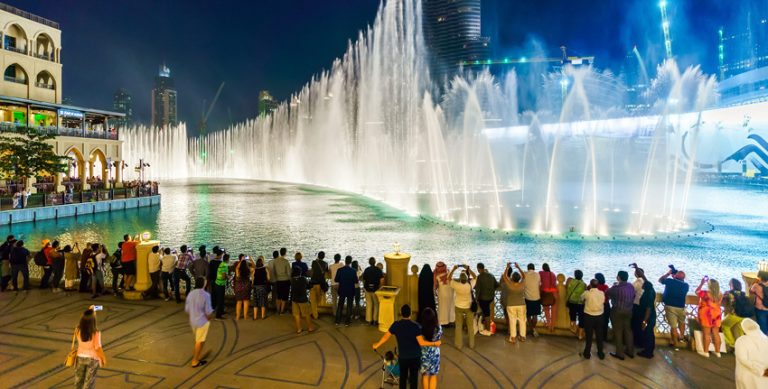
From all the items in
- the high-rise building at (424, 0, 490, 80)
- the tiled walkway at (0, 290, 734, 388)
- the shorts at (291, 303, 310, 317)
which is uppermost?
the high-rise building at (424, 0, 490, 80)

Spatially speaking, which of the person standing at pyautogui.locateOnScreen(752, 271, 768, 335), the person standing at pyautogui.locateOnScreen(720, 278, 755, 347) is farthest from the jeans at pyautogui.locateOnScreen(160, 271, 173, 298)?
the person standing at pyautogui.locateOnScreen(752, 271, 768, 335)

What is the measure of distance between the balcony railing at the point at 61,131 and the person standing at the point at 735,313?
1728 inches

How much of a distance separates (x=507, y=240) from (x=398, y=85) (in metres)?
31.9

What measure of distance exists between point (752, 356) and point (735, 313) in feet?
9.95

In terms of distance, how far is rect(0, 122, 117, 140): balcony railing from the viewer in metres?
34.9

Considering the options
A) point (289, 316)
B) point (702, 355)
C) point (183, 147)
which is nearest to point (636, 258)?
point (702, 355)

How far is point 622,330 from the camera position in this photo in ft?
23.9

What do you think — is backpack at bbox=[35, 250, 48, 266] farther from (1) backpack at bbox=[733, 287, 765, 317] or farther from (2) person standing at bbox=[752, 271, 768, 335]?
(2) person standing at bbox=[752, 271, 768, 335]

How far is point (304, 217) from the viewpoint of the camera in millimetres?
28391

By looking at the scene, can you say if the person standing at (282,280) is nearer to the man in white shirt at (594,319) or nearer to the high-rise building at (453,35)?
the man in white shirt at (594,319)

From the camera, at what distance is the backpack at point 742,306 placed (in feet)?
24.0

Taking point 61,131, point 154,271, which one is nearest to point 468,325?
point 154,271

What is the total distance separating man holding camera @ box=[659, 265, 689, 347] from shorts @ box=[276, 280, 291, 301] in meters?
7.34

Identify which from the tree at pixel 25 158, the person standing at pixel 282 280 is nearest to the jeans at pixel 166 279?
the person standing at pixel 282 280
